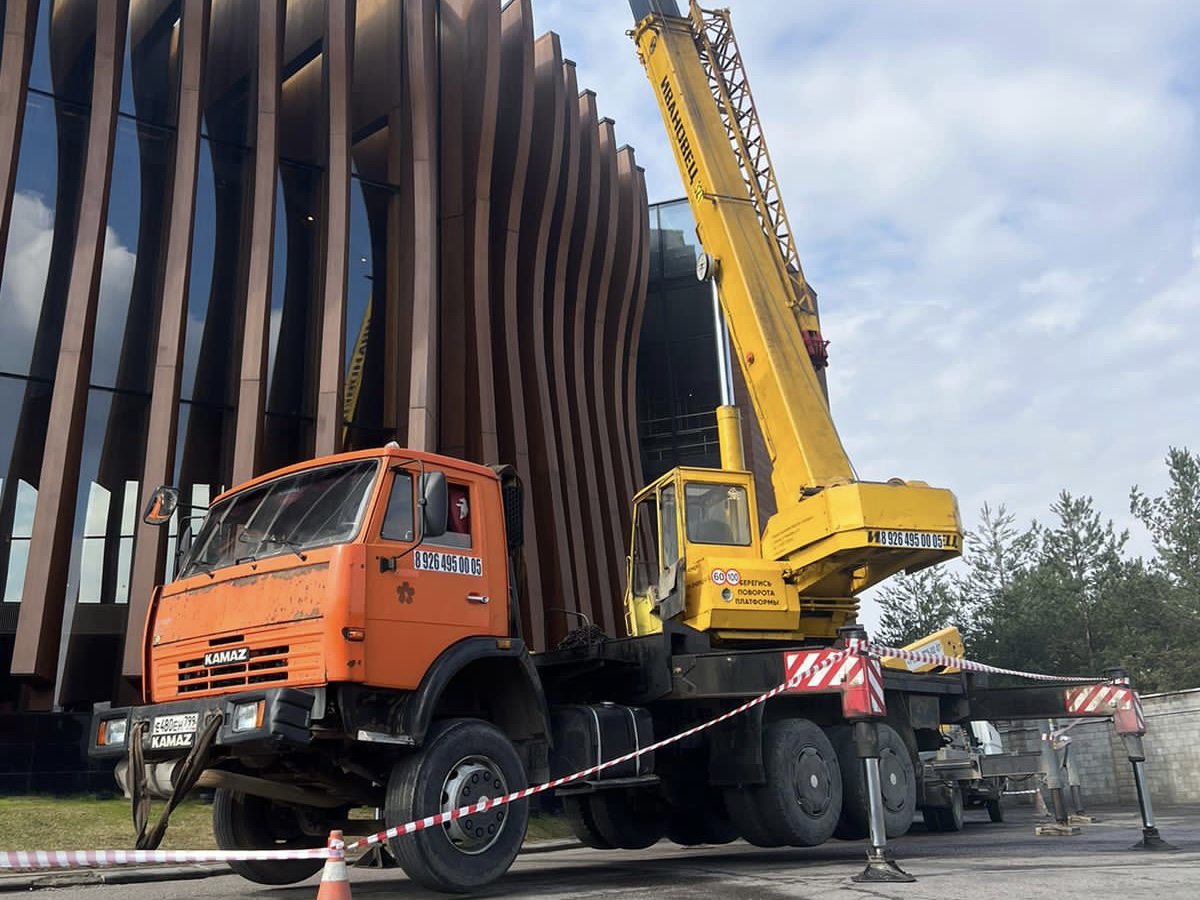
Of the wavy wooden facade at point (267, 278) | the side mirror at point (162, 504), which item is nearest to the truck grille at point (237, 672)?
the side mirror at point (162, 504)

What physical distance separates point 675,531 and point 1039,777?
1062 centimetres

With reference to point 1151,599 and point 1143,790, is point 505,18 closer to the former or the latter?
point 1143,790

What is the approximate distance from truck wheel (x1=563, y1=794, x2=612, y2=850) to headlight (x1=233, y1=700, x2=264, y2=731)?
4.62 metres

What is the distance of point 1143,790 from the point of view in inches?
351

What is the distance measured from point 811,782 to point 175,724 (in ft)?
16.6

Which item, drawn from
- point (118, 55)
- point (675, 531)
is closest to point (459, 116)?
point (118, 55)

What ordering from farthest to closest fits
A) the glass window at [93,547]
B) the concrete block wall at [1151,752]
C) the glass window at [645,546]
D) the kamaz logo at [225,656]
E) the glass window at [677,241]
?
the glass window at [677,241] < the concrete block wall at [1151,752] < the glass window at [93,547] < the glass window at [645,546] < the kamaz logo at [225,656]

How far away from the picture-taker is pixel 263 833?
751 cm

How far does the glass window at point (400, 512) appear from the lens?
6516mm

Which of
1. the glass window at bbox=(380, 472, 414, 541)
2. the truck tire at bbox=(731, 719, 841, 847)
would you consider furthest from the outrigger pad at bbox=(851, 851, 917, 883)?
the glass window at bbox=(380, 472, 414, 541)

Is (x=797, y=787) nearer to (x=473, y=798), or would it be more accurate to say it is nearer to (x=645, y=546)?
(x=645, y=546)

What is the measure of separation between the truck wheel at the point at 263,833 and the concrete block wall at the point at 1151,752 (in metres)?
16.1

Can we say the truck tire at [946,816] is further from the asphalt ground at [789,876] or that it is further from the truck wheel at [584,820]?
the truck wheel at [584,820]

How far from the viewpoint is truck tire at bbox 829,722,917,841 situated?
8914mm
